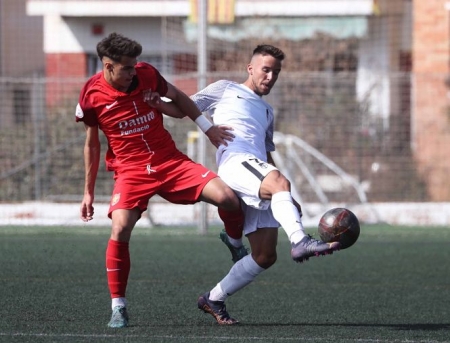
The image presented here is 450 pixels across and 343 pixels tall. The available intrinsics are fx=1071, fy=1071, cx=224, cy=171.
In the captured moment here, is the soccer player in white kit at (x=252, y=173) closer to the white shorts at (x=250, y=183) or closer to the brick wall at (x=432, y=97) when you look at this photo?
the white shorts at (x=250, y=183)

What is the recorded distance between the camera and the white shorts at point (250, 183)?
672 centimetres

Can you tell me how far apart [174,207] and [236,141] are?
346 inches

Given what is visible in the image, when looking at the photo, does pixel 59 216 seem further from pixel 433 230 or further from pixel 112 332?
pixel 112 332

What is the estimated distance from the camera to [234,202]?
22.2 ft

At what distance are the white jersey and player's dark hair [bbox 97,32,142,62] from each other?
903 millimetres

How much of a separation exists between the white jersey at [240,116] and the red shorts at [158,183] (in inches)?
10.2

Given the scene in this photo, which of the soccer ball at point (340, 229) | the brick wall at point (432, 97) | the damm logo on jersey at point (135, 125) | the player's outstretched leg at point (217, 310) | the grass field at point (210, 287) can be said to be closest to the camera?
the soccer ball at point (340, 229)

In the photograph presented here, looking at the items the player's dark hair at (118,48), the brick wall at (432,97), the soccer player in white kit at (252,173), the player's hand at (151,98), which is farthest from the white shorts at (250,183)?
the brick wall at (432,97)

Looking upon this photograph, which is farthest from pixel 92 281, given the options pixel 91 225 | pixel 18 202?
pixel 18 202

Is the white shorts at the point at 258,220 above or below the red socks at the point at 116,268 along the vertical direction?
above

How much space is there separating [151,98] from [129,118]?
0.63ft

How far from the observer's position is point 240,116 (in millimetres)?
7184

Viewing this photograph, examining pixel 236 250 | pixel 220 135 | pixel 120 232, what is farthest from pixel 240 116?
pixel 120 232

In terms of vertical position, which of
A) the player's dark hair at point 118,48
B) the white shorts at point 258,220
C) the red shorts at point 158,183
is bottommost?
the white shorts at point 258,220
